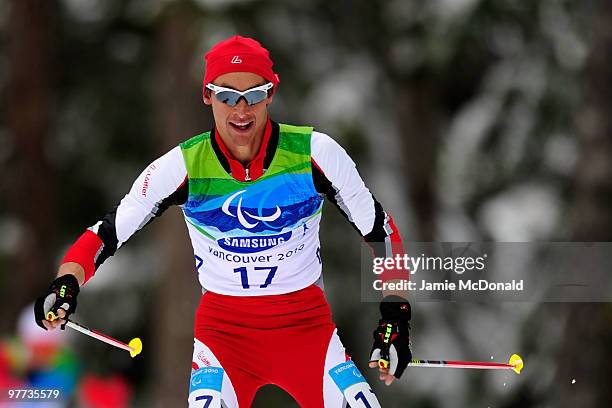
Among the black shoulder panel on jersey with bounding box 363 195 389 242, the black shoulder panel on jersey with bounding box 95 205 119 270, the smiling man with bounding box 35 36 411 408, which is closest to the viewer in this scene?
the smiling man with bounding box 35 36 411 408

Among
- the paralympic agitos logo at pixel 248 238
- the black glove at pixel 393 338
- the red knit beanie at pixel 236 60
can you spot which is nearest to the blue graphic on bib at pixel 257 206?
the paralympic agitos logo at pixel 248 238

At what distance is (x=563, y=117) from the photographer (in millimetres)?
13500

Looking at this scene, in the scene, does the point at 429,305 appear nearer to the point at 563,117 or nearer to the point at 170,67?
the point at 563,117

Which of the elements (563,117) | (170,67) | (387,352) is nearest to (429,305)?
(563,117)

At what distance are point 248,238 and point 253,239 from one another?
2 cm

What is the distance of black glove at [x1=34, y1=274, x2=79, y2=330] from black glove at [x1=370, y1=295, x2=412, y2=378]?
1.29 meters

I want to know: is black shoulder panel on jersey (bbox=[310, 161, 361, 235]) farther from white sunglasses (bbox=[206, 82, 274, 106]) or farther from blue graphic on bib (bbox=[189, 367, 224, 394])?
blue graphic on bib (bbox=[189, 367, 224, 394])

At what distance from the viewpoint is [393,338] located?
5.23 metres

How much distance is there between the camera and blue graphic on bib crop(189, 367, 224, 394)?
16.9ft

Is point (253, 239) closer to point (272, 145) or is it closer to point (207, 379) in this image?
point (272, 145)

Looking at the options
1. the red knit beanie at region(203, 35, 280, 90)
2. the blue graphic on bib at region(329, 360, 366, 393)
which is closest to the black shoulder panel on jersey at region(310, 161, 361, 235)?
the red knit beanie at region(203, 35, 280, 90)

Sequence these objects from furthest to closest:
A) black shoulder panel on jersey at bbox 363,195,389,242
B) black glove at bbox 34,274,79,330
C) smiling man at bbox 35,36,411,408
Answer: black shoulder panel on jersey at bbox 363,195,389,242
smiling man at bbox 35,36,411,408
black glove at bbox 34,274,79,330

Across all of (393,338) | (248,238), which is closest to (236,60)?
(248,238)

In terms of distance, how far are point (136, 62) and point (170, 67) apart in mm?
3558
